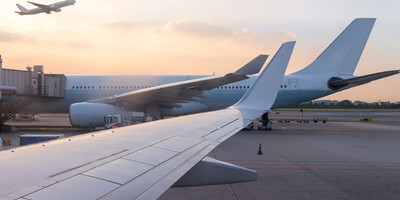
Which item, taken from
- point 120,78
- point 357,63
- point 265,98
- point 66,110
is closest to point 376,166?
point 265,98

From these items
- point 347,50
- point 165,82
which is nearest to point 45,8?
point 165,82

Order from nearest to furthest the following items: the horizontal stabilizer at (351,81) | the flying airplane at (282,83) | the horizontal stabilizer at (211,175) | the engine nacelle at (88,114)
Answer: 1. the horizontal stabilizer at (211,175)
2. the engine nacelle at (88,114)
3. the horizontal stabilizer at (351,81)
4. the flying airplane at (282,83)

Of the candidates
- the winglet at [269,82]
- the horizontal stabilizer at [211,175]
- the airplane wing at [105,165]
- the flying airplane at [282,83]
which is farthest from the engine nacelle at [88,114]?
the horizontal stabilizer at [211,175]

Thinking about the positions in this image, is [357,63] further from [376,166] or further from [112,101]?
[112,101]

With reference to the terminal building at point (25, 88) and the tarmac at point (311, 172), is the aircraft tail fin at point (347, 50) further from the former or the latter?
the terminal building at point (25, 88)

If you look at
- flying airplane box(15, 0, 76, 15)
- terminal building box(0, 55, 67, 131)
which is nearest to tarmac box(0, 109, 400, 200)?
terminal building box(0, 55, 67, 131)

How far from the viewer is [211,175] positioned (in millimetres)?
3529

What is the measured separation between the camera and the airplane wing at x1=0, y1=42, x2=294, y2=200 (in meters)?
1.84

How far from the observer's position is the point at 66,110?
870 inches

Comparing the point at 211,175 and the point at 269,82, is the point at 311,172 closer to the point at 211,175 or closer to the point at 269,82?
the point at 269,82

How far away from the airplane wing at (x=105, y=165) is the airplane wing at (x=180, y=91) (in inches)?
369

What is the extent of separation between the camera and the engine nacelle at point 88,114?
16.6 metres

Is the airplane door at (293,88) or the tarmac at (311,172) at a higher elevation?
the airplane door at (293,88)

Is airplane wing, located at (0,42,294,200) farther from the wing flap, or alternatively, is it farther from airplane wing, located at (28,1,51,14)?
airplane wing, located at (28,1,51,14)
